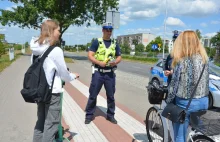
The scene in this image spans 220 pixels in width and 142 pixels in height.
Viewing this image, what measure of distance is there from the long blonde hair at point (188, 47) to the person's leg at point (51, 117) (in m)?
1.62

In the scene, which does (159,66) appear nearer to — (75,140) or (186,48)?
(75,140)

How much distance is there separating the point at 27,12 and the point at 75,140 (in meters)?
32.0

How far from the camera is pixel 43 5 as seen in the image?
1259 inches

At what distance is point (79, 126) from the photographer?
204 inches

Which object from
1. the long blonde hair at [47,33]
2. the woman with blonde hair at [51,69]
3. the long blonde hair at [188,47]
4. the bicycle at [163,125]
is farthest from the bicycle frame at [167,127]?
the long blonde hair at [47,33]

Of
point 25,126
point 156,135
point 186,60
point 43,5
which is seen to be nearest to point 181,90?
point 186,60

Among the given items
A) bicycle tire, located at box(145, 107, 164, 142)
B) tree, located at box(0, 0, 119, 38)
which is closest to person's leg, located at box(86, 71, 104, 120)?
bicycle tire, located at box(145, 107, 164, 142)

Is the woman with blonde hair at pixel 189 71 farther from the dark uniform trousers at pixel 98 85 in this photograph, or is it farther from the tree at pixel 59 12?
the tree at pixel 59 12

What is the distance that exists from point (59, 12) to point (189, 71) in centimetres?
3239

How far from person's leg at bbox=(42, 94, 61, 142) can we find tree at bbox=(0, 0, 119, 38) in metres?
29.0

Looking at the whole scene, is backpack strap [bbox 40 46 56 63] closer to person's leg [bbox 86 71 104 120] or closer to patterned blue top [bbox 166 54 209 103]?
patterned blue top [bbox 166 54 209 103]

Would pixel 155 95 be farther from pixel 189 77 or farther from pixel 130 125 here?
pixel 130 125

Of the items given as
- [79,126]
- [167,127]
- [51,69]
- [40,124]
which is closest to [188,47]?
[167,127]

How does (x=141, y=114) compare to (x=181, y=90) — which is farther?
(x=141, y=114)
